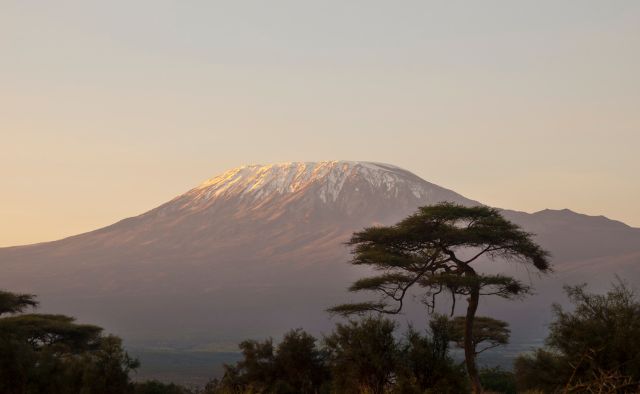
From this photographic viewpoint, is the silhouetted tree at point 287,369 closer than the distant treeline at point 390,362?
No

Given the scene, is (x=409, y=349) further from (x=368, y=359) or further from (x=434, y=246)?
(x=434, y=246)

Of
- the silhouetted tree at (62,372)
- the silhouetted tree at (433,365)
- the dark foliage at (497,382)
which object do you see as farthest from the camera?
the dark foliage at (497,382)

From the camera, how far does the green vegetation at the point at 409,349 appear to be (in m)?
26.5

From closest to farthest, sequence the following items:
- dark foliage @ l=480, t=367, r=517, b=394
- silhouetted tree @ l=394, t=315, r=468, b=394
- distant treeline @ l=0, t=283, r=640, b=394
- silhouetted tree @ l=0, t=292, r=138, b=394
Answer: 1. silhouetted tree @ l=394, t=315, r=468, b=394
2. distant treeline @ l=0, t=283, r=640, b=394
3. silhouetted tree @ l=0, t=292, r=138, b=394
4. dark foliage @ l=480, t=367, r=517, b=394

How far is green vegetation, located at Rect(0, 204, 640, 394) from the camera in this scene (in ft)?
86.9

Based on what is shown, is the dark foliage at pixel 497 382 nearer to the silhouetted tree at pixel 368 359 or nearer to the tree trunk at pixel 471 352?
the tree trunk at pixel 471 352

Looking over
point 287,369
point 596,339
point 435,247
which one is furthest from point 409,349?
point 435,247

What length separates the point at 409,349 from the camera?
96.3 feet

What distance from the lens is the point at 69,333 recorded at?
49062 mm

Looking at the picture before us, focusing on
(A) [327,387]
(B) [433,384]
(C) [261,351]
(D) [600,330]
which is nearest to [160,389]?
(C) [261,351]

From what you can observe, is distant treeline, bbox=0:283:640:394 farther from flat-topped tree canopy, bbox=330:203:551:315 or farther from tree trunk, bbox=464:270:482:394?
flat-topped tree canopy, bbox=330:203:551:315

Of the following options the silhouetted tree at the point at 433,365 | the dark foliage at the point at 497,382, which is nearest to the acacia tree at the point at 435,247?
the silhouetted tree at the point at 433,365

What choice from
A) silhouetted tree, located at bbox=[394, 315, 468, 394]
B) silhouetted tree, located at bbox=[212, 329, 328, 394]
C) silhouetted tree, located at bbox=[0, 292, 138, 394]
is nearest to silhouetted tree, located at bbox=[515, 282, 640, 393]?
silhouetted tree, located at bbox=[394, 315, 468, 394]

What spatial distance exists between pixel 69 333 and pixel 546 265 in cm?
2889
